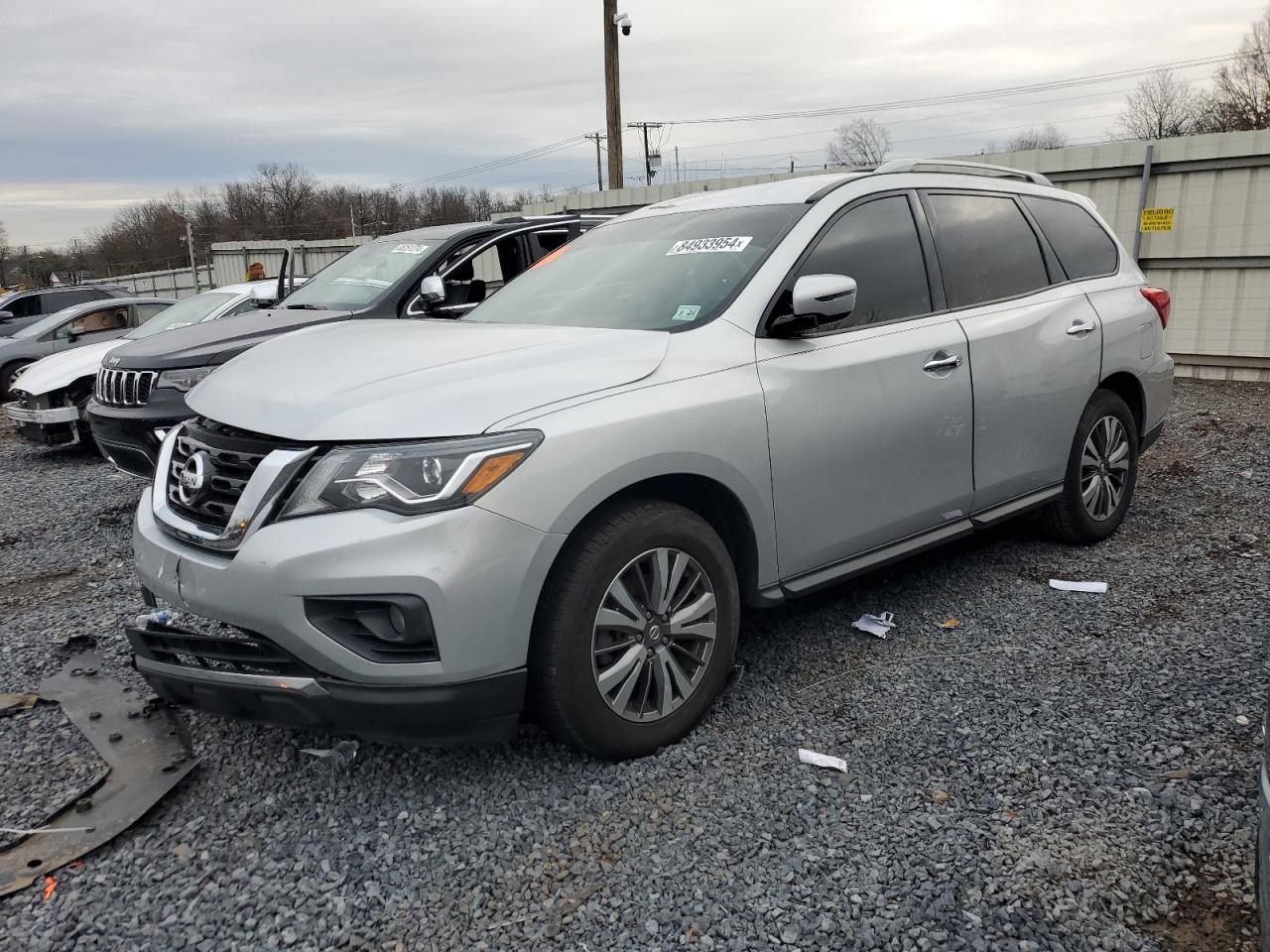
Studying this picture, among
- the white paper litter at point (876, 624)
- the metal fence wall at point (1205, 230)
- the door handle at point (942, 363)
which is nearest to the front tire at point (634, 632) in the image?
the white paper litter at point (876, 624)

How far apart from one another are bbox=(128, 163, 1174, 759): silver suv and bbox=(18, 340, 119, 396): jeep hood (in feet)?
20.2

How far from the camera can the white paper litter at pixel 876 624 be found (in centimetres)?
402

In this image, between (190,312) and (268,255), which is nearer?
(190,312)

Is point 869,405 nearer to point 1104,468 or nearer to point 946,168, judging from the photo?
point 946,168

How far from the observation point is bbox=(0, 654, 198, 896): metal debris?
106 inches

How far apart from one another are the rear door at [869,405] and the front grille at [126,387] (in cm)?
451

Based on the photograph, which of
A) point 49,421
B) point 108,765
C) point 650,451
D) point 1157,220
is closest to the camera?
point 650,451

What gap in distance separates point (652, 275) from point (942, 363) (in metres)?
1.19

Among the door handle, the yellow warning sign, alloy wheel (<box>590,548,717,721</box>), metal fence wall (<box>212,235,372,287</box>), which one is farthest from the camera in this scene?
metal fence wall (<box>212,235,372,287</box>)

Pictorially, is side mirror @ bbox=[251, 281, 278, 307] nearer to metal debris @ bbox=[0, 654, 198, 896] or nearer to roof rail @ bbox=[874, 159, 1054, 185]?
metal debris @ bbox=[0, 654, 198, 896]

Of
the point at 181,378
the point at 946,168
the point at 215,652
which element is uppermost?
the point at 946,168

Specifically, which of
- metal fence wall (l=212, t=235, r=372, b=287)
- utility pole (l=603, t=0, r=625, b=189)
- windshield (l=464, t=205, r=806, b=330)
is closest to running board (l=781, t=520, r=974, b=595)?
windshield (l=464, t=205, r=806, b=330)

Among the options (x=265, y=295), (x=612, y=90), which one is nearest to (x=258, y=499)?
(x=265, y=295)

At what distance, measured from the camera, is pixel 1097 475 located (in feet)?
15.8
